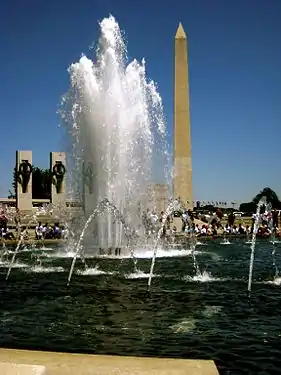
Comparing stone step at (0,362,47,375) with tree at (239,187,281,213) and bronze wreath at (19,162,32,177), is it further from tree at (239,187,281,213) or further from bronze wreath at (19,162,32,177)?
tree at (239,187,281,213)

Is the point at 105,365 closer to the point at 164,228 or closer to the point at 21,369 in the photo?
the point at 21,369

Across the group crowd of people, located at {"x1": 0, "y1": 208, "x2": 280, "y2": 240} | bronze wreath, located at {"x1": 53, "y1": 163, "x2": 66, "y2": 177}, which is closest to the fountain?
crowd of people, located at {"x1": 0, "y1": 208, "x2": 280, "y2": 240}

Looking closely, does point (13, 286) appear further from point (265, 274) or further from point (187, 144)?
point (187, 144)

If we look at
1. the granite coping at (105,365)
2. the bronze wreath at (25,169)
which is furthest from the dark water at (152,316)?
the bronze wreath at (25,169)

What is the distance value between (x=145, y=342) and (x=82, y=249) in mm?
11868

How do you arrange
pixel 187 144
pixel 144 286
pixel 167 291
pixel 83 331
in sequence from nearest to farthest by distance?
1. pixel 83 331
2. pixel 167 291
3. pixel 144 286
4. pixel 187 144

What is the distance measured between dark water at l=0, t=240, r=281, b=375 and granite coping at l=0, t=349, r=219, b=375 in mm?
Answer: 1203

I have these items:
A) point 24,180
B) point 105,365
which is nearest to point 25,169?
point 24,180

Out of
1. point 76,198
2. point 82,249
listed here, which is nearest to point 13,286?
point 82,249

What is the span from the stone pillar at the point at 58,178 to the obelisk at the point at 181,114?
7923 mm

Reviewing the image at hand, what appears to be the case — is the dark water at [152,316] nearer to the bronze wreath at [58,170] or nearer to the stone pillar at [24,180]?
the stone pillar at [24,180]

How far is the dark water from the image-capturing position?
552cm

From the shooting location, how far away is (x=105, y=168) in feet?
61.6

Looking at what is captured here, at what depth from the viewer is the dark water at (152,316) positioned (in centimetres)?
552
